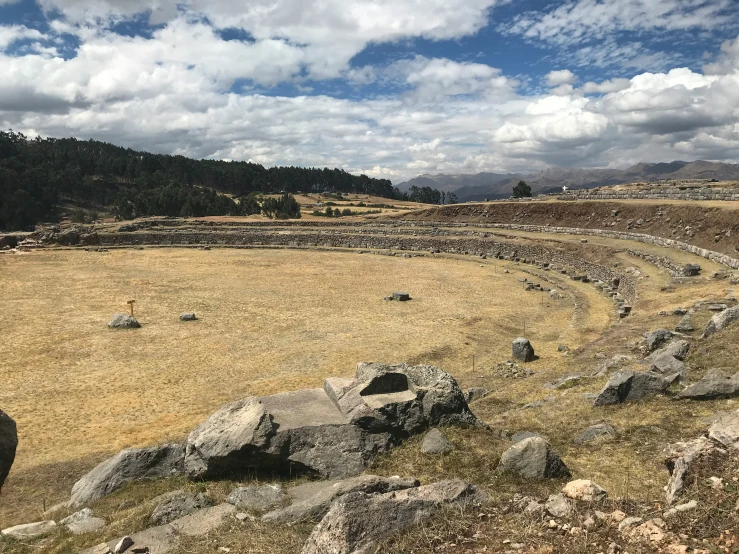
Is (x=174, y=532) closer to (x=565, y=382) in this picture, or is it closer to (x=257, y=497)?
(x=257, y=497)

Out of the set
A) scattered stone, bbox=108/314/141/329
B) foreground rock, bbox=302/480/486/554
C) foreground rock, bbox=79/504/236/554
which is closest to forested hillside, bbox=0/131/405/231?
scattered stone, bbox=108/314/141/329

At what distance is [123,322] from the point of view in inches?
1066

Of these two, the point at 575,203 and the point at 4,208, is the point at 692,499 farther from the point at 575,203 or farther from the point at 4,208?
the point at 4,208

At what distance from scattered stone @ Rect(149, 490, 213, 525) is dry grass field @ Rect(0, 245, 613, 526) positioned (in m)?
6.60

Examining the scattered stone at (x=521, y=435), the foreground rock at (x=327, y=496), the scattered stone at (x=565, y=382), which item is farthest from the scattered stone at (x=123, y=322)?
the scattered stone at (x=521, y=435)

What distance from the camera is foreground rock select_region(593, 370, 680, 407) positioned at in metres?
11.0

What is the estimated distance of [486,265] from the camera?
49.6 m

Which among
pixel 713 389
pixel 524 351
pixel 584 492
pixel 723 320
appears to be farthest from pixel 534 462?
pixel 524 351

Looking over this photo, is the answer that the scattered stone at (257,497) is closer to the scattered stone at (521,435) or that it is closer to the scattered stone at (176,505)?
the scattered stone at (176,505)

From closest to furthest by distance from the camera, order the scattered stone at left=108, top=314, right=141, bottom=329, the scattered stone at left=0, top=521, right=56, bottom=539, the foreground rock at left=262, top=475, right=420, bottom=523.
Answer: the foreground rock at left=262, top=475, right=420, bottom=523 → the scattered stone at left=0, top=521, right=56, bottom=539 → the scattered stone at left=108, top=314, right=141, bottom=329

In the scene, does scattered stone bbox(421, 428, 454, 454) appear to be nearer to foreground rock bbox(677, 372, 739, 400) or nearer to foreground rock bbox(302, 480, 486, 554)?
foreground rock bbox(302, 480, 486, 554)

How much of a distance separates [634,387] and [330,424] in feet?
23.3

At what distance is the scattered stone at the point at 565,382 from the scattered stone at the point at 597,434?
4821 millimetres

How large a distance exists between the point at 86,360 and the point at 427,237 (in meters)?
47.5
